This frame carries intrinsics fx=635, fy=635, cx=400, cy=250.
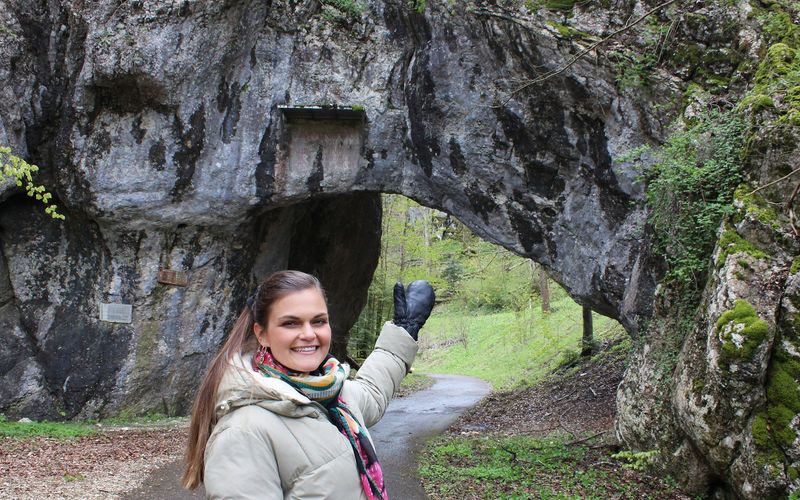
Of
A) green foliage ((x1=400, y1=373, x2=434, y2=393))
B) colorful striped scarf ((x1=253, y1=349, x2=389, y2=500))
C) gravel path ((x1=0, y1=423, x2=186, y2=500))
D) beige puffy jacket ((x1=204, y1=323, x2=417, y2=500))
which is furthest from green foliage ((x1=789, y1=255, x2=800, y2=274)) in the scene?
green foliage ((x1=400, y1=373, x2=434, y2=393))

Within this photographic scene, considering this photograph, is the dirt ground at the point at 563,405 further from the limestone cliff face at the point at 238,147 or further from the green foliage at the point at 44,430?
the green foliage at the point at 44,430

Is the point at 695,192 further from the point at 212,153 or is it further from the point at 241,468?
the point at 212,153

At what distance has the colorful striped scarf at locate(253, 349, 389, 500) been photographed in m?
1.96

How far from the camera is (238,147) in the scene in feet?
35.6

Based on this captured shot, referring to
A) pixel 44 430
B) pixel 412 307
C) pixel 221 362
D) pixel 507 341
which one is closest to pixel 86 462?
pixel 44 430

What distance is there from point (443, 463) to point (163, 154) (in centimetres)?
684

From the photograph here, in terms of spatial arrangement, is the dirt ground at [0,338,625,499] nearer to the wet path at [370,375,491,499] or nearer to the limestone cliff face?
the wet path at [370,375,491,499]

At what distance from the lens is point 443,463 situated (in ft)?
25.6

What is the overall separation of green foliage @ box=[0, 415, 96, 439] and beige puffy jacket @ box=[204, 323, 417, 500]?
8.28m

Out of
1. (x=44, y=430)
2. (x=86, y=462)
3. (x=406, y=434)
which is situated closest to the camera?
(x=86, y=462)

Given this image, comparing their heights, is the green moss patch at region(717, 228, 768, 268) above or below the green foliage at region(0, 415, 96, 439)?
above

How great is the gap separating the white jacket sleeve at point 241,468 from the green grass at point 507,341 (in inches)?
601

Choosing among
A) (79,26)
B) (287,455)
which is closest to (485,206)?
(79,26)

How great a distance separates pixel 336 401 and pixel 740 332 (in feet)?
13.7
